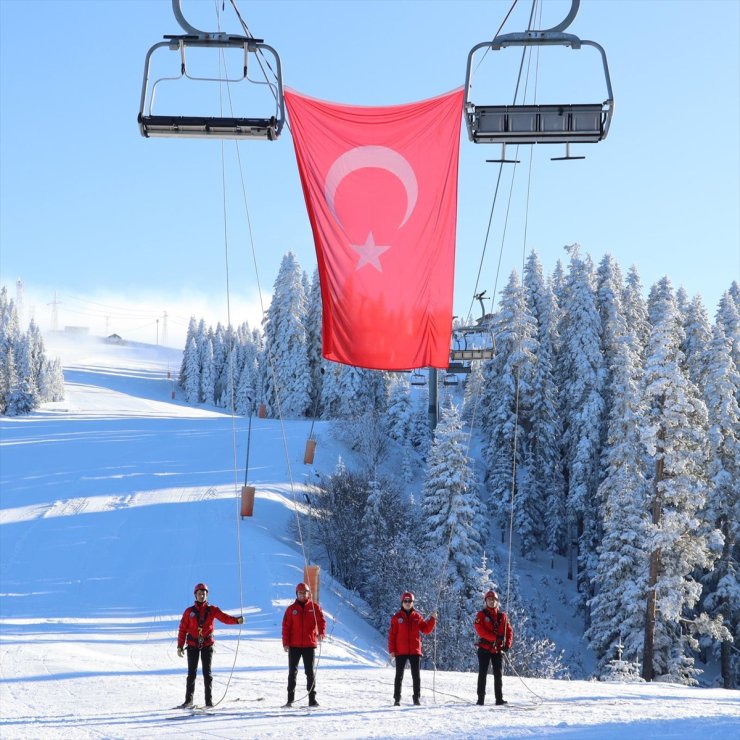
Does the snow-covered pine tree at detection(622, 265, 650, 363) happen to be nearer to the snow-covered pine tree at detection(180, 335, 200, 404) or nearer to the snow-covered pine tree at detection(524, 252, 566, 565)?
the snow-covered pine tree at detection(524, 252, 566, 565)

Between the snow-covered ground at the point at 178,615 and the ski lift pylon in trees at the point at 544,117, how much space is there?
621 centimetres

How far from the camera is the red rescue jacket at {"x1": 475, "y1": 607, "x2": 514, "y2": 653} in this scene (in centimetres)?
1151

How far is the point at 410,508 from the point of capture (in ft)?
143

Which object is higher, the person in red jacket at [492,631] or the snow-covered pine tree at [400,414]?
the snow-covered pine tree at [400,414]

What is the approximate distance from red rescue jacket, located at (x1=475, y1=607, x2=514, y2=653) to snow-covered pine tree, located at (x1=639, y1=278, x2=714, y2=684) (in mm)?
20514

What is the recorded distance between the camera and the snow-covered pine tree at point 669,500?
100 ft

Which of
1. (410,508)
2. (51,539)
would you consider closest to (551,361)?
(410,508)

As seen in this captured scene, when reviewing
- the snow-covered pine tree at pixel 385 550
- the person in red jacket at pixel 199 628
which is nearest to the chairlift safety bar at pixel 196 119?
the person in red jacket at pixel 199 628

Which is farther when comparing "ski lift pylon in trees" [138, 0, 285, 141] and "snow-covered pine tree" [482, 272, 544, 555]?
"snow-covered pine tree" [482, 272, 544, 555]

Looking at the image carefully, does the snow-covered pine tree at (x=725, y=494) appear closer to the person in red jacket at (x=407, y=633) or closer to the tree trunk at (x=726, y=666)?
the tree trunk at (x=726, y=666)

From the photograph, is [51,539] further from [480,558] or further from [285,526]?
[480,558]

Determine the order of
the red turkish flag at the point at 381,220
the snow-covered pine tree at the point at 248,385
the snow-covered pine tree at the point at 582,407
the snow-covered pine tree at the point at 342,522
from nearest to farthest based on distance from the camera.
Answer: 1. the red turkish flag at the point at 381,220
2. the snow-covered pine tree at the point at 342,522
3. the snow-covered pine tree at the point at 582,407
4. the snow-covered pine tree at the point at 248,385

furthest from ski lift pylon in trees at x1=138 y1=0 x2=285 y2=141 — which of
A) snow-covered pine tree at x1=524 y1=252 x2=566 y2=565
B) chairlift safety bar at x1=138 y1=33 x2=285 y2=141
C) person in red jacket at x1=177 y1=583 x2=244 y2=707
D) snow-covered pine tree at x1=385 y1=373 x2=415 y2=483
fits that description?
snow-covered pine tree at x1=385 y1=373 x2=415 y2=483

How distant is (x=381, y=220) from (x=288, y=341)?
62252mm
